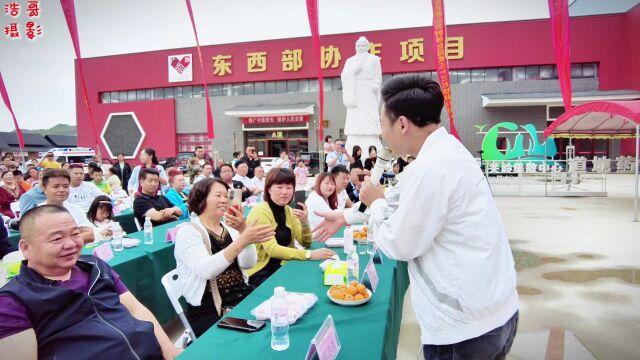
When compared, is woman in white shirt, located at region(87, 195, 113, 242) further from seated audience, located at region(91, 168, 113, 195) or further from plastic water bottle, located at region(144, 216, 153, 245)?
seated audience, located at region(91, 168, 113, 195)

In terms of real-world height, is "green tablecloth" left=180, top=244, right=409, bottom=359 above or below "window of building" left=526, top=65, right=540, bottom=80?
below

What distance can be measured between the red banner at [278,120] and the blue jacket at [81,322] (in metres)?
19.0

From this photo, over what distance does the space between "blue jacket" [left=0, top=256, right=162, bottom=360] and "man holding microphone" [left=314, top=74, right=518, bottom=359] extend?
1.12 m

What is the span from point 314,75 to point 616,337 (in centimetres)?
1878

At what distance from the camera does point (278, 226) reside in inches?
112

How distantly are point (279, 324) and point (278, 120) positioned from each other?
64.0 feet

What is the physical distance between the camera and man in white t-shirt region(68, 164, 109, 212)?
→ 487cm

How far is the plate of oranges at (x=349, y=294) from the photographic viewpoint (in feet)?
5.70

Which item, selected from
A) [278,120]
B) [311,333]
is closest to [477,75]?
[278,120]

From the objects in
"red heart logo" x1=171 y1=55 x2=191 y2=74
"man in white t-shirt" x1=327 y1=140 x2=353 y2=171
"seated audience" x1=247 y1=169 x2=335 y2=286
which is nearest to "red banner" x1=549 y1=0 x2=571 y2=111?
"man in white t-shirt" x1=327 y1=140 x2=353 y2=171

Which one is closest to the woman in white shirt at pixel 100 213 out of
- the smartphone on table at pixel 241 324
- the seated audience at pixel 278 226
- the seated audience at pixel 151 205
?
the seated audience at pixel 151 205

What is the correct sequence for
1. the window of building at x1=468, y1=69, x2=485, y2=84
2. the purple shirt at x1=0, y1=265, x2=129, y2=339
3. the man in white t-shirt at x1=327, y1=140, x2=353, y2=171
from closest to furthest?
the purple shirt at x1=0, y1=265, x2=129, y2=339 < the man in white t-shirt at x1=327, y1=140, x2=353, y2=171 < the window of building at x1=468, y1=69, x2=485, y2=84

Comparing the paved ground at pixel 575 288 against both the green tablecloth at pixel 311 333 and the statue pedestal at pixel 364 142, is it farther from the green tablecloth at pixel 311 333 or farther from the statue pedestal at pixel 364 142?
the statue pedestal at pixel 364 142

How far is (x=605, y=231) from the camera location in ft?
19.8
